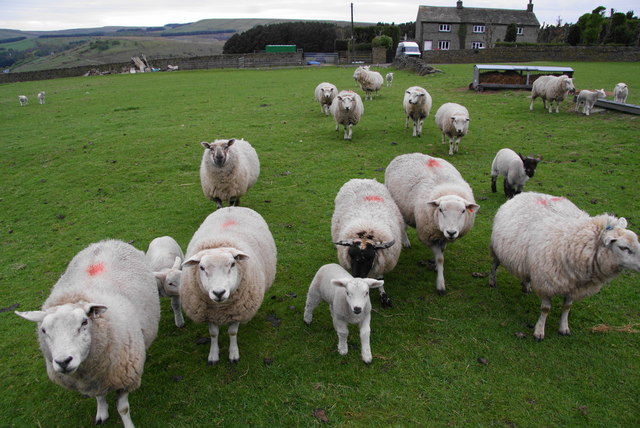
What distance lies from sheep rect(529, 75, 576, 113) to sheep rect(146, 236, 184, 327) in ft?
49.6

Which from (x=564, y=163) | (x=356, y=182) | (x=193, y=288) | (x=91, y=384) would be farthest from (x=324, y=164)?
(x=91, y=384)

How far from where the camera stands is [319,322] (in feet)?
16.0

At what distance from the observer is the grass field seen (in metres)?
3.69

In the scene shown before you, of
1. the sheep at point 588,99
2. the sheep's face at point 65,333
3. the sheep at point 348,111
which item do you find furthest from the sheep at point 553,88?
the sheep's face at point 65,333

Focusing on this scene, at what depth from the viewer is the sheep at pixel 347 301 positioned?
3.93m

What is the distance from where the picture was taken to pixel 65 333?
2.88m

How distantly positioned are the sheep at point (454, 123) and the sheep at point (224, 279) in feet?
25.1

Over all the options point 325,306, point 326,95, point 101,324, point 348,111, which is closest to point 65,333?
point 101,324

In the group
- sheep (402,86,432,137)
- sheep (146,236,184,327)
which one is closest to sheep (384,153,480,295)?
sheep (146,236,184,327)

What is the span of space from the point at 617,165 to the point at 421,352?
326 inches

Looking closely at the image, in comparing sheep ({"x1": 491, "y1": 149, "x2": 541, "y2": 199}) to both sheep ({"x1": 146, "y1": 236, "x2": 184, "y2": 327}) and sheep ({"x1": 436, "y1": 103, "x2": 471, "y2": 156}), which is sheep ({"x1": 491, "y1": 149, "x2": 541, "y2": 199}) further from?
sheep ({"x1": 146, "y1": 236, "x2": 184, "y2": 327})

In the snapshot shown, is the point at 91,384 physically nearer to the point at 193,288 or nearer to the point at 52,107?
the point at 193,288

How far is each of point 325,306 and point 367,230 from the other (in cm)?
120

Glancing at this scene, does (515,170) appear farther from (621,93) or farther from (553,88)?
(621,93)
